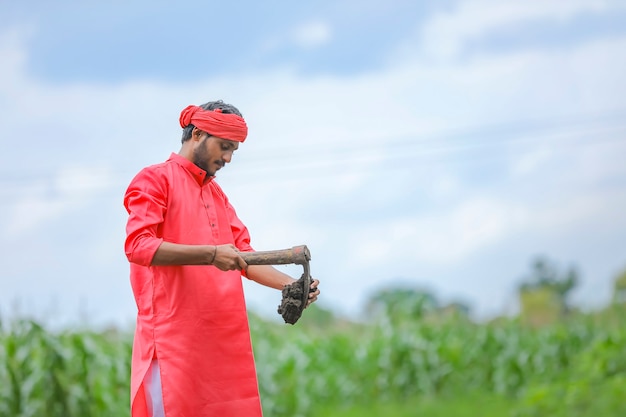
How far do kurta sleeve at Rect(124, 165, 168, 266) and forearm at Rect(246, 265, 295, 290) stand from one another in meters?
0.35

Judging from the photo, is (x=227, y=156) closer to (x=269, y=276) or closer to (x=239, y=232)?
(x=239, y=232)

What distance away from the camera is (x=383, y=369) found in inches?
446

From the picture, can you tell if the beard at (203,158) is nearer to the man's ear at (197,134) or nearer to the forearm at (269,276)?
the man's ear at (197,134)

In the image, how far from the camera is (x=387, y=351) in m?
11.4

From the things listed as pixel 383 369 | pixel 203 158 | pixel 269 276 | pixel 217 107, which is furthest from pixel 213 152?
pixel 383 369

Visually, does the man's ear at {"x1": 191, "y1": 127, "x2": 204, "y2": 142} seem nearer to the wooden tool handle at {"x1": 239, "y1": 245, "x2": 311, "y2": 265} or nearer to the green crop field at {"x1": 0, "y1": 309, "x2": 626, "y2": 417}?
the wooden tool handle at {"x1": 239, "y1": 245, "x2": 311, "y2": 265}

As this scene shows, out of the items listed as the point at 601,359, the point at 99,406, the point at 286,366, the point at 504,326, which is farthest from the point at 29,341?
the point at 504,326

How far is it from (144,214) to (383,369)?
28.8 feet

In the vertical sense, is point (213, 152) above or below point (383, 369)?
above

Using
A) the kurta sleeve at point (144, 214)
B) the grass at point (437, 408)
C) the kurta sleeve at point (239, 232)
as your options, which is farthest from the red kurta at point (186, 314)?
the grass at point (437, 408)

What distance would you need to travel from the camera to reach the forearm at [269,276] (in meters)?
3.10

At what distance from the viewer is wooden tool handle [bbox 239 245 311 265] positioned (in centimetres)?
280

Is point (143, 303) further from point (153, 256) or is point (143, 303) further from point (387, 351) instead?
point (387, 351)

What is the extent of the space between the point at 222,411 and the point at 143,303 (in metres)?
0.43
